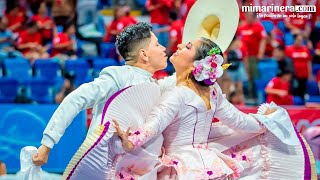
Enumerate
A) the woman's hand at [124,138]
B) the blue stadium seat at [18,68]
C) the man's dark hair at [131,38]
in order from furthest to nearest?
1. the blue stadium seat at [18,68]
2. the man's dark hair at [131,38]
3. the woman's hand at [124,138]

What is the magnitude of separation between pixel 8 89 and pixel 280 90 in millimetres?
2901

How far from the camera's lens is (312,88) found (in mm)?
8203

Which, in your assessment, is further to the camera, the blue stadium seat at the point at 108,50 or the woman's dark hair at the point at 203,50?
the blue stadium seat at the point at 108,50

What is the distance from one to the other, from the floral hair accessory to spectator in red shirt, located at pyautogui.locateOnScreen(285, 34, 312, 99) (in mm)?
4053

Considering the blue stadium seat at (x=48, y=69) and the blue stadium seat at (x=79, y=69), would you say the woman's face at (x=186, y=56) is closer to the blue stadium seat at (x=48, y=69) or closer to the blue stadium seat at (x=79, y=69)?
the blue stadium seat at (x=79, y=69)

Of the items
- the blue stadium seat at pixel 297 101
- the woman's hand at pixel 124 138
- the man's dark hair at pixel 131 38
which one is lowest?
the blue stadium seat at pixel 297 101

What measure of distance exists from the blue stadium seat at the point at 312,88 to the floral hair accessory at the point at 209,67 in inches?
164

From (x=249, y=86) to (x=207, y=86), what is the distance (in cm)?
405

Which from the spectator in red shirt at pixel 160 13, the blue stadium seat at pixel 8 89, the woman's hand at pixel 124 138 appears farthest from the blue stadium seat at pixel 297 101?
the woman's hand at pixel 124 138

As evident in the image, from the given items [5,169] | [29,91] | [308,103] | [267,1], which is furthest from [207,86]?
[29,91]

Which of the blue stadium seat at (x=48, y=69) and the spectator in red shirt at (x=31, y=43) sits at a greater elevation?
the spectator in red shirt at (x=31, y=43)

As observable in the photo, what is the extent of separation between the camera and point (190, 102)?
4109 millimetres

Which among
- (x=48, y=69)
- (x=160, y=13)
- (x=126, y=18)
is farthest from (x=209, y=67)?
(x=160, y=13)

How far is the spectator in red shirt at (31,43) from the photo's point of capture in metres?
9.12
